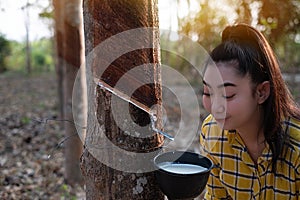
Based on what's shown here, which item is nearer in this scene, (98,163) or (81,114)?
(98,163)

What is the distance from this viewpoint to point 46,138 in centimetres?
534

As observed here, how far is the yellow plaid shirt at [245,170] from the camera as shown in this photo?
153 centimetres

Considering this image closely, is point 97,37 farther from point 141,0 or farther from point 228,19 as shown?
point 228,19

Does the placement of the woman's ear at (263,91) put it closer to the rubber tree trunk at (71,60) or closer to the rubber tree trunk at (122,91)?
→ the rubber tree trunk at (122,91)

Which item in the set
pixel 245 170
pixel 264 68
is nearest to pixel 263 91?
pixel 264 68

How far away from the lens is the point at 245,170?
1657 millimetres

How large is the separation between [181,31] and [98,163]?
588cm

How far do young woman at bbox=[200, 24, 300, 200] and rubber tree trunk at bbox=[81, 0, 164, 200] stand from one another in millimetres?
245

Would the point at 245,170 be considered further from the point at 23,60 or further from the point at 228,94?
the point at 23,60

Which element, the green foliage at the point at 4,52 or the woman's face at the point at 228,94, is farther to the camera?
the green foliage at the point at 4,52

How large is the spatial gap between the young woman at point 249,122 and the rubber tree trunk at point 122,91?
0.24 m

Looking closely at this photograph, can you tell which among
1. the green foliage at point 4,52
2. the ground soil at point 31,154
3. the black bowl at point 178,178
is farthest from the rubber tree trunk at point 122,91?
the green foliage at point 4,52

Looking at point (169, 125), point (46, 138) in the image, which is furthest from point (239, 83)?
point (169, 125)

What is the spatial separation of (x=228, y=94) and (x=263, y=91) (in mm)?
189
